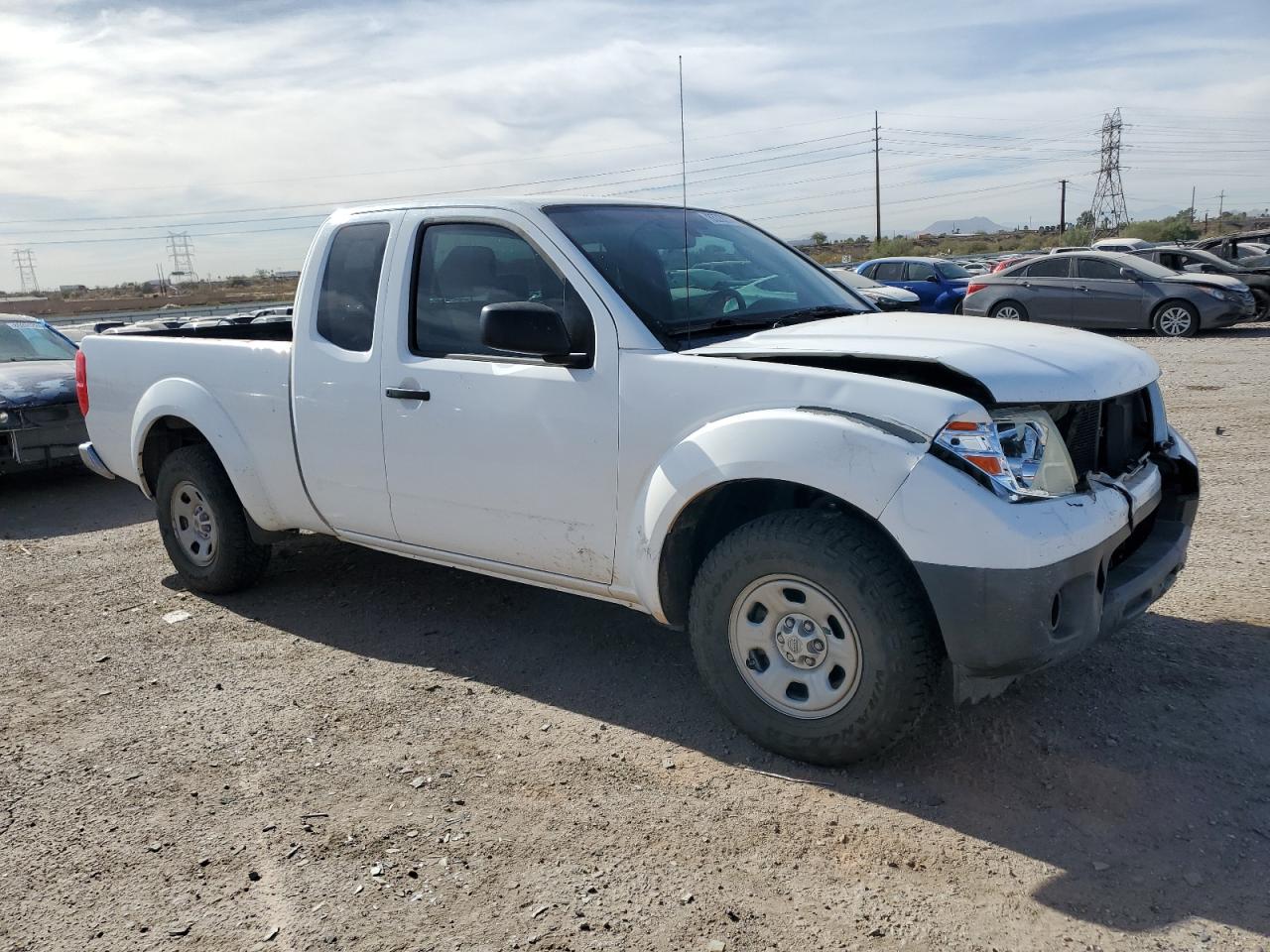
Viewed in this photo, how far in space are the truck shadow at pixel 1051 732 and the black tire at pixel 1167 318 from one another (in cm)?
1429

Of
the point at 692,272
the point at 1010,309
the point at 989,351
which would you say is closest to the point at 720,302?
the point at 692,272

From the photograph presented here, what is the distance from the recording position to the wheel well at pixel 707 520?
3.75 metres

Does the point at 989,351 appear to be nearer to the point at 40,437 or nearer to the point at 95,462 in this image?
the point at 95,462

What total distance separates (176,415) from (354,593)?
1294 millimetres

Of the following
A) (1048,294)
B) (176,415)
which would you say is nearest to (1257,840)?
(176,415)

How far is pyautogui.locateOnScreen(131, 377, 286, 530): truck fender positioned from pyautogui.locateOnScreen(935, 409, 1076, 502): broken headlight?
3.44 m

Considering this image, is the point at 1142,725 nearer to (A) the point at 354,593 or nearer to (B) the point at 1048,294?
(A) the point at 354,593

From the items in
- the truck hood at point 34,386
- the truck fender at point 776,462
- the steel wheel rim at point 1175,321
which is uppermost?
the truck fender at point 776,462

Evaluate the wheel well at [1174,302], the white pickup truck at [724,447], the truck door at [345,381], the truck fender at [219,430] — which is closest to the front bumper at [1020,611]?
the white pickup truck at [724,447]

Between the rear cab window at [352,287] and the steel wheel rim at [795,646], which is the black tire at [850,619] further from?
the rear cab window at [352,287]

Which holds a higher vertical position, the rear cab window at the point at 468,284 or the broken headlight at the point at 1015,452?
the rear cab window at the point at 468,284

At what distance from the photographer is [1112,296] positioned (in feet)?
57.9

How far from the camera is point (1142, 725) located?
3812 mm

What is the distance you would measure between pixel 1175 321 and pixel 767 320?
51.0 ft
